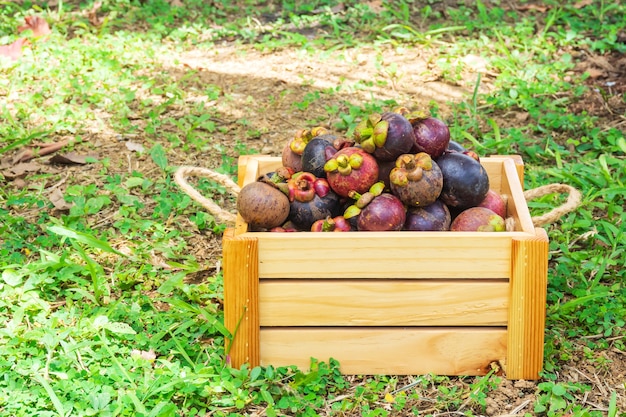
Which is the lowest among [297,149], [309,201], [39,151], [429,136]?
[39,151]

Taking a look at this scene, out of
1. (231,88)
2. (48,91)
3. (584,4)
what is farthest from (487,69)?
(48,91)

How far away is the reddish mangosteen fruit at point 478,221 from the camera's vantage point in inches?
117

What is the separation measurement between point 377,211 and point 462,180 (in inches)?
14.1

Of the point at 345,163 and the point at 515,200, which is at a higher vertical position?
the point at 345,163

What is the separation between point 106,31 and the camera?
6316mm

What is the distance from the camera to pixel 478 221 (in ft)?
9.81

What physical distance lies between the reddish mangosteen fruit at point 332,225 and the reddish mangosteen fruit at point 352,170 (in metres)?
0.11

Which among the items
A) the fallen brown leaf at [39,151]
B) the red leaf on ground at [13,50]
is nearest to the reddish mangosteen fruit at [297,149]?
the fallen brown leaf at [39,151]

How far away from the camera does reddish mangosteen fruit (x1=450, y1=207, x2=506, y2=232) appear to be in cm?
297

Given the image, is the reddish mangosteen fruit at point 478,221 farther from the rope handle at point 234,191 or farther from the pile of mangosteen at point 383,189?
the rope handle at point 234,191

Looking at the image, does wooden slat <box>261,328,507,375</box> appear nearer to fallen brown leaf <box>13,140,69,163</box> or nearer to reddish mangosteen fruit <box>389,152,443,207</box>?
reddish mangosteen fruit <box>389,152,443,207</box>

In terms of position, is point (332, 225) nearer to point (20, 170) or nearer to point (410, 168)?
point (410, 168)

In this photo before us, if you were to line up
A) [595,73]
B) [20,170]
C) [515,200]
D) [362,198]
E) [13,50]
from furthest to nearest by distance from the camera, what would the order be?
[13,50], [595,73], [20,170], [515,200], [362,198]

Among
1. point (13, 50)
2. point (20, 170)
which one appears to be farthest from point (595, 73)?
point (13, 50)
